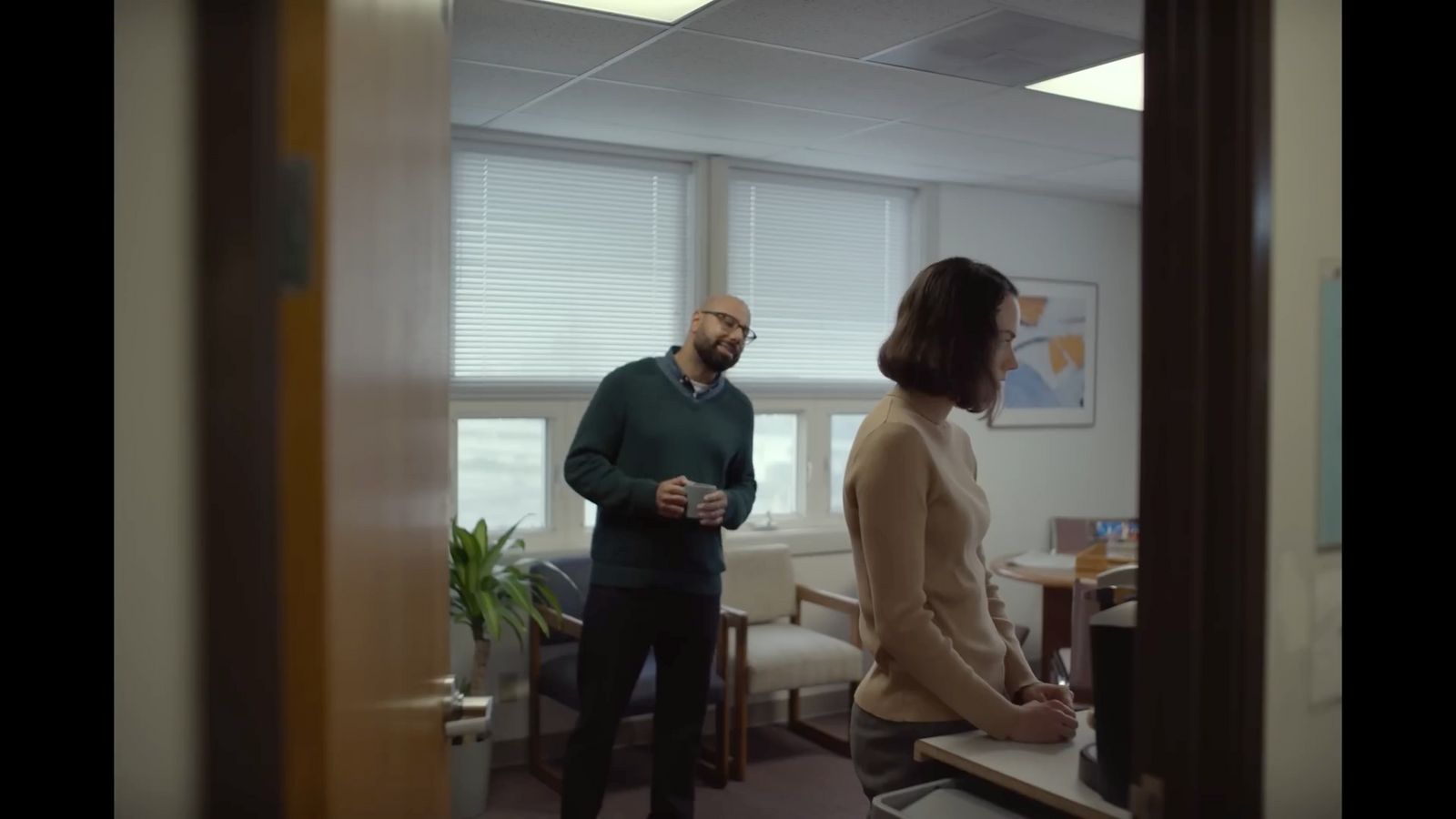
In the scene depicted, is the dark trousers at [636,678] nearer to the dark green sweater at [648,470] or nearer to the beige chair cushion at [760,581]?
the dark green sweater at [648,470]

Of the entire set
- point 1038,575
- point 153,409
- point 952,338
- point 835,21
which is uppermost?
point 835,21

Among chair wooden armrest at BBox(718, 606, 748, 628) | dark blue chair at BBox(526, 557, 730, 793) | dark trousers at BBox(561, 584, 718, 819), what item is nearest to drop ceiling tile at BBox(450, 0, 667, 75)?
dark trousers at BBox(561, 584, 718, 819)

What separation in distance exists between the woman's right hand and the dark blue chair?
2.15 m

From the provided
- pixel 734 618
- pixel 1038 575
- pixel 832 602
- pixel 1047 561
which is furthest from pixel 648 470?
pixel 1047 561

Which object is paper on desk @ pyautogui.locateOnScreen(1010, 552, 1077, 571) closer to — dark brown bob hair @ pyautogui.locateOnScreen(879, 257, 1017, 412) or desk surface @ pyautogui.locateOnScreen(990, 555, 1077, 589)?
desk surface @ pyautogui.locateOnScreen(990, 555, 1077, 589)

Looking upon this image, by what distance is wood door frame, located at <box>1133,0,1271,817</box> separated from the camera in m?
1.08

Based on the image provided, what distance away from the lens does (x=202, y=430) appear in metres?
0.69

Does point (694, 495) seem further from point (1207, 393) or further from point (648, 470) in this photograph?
point (1207, 393)

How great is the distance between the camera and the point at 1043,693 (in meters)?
1.76

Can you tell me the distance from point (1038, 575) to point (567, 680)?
6.07 feet

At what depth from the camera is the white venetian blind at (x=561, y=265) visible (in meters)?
4.16
